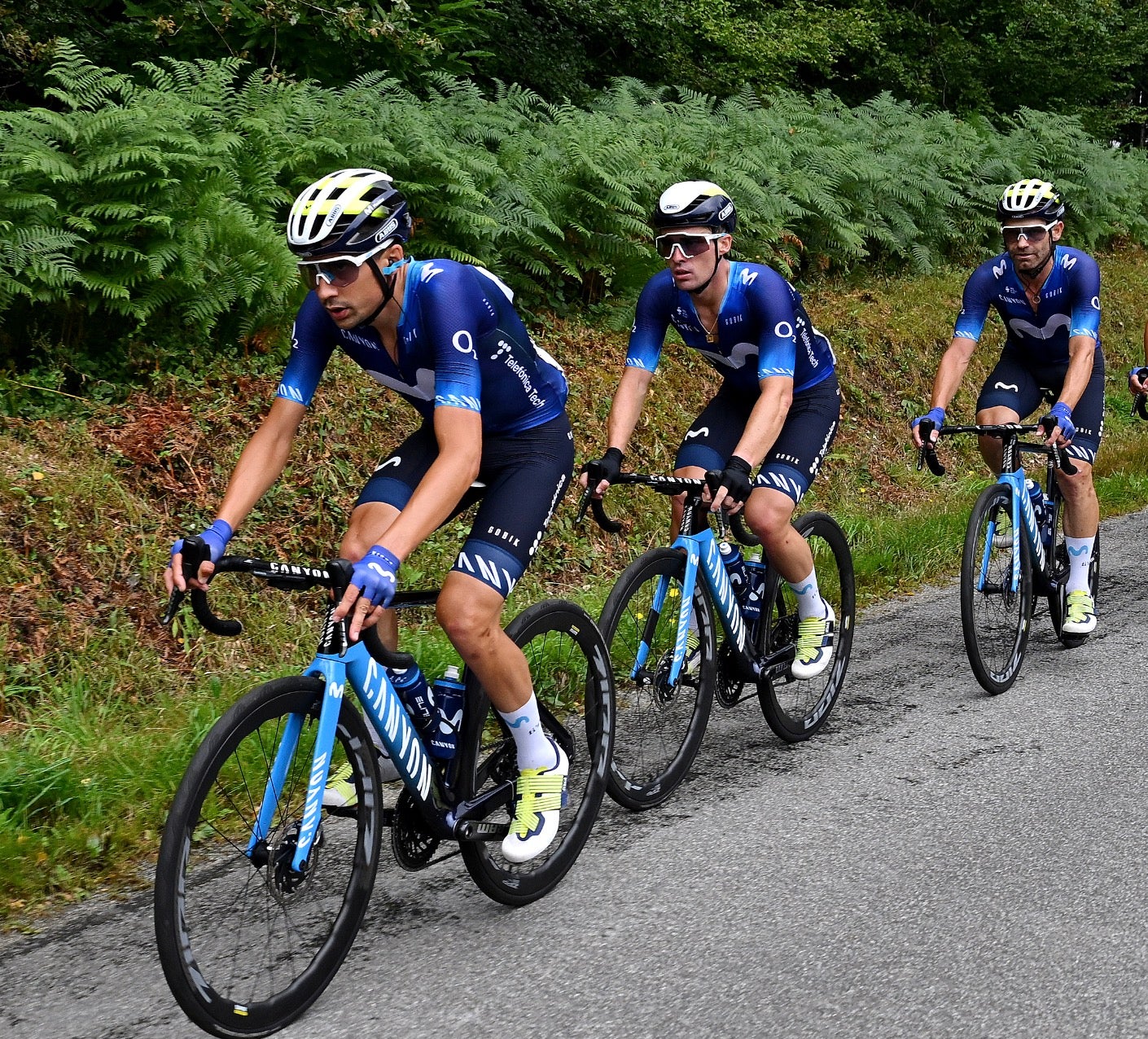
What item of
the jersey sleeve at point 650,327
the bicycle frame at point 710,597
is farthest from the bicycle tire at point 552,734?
the jersey sleeve at point 650,327

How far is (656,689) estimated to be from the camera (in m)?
4.87

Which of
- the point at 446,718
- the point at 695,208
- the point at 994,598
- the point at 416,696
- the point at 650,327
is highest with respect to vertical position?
the point at 695,208

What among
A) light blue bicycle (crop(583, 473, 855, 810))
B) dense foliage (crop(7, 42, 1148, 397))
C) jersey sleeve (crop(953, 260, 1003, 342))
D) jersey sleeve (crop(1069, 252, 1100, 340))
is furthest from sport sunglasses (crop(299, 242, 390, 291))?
jersey sleeve (crop(1069, 252, 1100, 340))

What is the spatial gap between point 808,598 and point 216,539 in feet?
10.1

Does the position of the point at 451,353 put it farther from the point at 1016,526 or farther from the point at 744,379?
the point at 1016,526

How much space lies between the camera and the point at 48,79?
31.7 ft

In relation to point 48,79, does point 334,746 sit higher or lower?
lower

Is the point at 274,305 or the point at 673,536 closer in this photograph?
the point at 673,536

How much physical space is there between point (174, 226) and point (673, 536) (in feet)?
12.2

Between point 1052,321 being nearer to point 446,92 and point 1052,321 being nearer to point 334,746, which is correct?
point 334,746

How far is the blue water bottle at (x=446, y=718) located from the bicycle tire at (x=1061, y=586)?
4291 millimetres

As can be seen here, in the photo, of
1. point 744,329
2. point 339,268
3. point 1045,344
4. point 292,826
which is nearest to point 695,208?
point 744,329

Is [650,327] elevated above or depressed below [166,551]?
above

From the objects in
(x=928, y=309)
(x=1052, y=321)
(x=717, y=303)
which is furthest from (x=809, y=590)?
(x=928, y=309)
